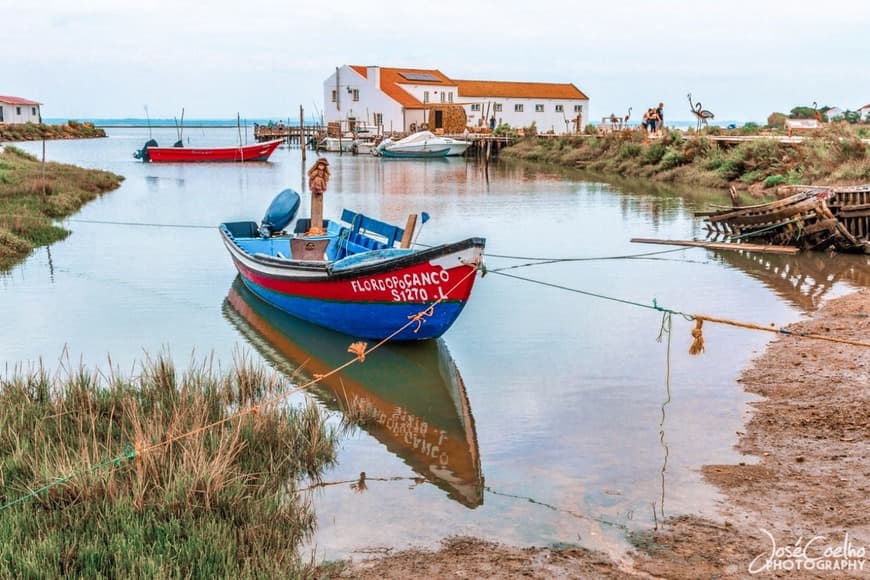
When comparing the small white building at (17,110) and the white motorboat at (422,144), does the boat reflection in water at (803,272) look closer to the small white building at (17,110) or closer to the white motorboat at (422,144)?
the white motorboat at (422,144)

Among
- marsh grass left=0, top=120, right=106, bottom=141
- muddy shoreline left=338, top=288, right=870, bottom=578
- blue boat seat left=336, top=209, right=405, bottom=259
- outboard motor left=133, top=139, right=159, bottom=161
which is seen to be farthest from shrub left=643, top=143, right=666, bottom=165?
muddy shoreline left=338, top=288, right=870, bottom=578

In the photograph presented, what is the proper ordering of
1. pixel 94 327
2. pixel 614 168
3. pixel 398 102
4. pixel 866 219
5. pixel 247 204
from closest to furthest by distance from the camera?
pixel 94 327 → pixel 866 219 → pixel 247 204 → pixel 614 168 → pixel 398 102

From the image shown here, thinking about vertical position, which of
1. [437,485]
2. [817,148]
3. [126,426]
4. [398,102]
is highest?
[398,102]

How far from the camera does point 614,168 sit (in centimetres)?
5012

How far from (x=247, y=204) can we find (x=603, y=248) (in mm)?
16487

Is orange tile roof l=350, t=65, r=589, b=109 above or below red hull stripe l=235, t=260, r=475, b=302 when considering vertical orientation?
above

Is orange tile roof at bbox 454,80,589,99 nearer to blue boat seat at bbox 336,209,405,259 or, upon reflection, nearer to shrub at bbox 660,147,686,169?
shrub at bbox 660,147,686,169

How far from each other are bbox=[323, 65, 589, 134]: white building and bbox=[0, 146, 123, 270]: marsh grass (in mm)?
40934

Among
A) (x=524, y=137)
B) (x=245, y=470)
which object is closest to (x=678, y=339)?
(x=245, y=470)

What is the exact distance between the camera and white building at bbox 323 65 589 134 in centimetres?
7944

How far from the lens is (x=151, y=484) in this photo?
6.82 m

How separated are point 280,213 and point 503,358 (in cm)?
763

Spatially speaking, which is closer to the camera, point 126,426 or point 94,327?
point 126,426

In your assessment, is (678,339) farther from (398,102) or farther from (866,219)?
(398,102)
